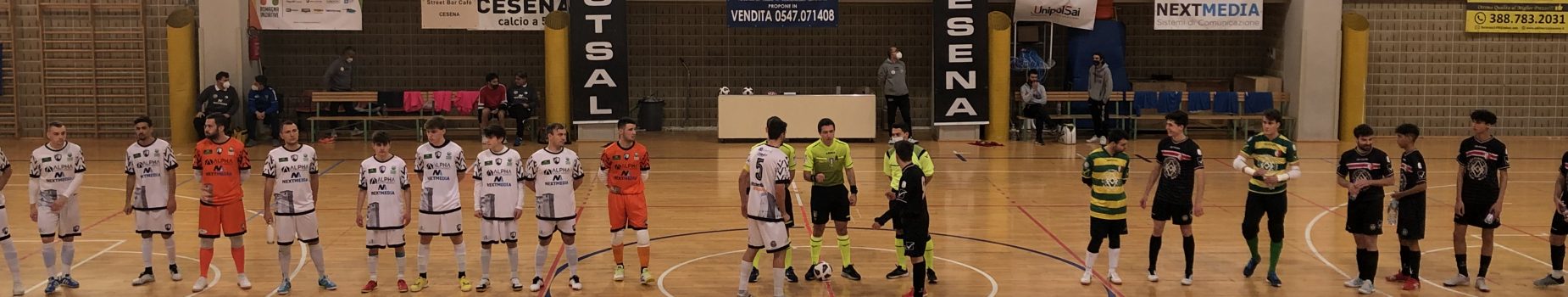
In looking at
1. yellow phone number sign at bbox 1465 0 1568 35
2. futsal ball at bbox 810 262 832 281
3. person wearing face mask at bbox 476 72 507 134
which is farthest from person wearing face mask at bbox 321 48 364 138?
yellow phone number sign at bbox 1465 0 1568 35

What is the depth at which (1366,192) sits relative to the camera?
36.8 feet

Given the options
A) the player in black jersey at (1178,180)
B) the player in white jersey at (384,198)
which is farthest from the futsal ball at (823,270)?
the player in white jersey at (384,198)

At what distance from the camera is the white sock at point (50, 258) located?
→ 11297 millimetres

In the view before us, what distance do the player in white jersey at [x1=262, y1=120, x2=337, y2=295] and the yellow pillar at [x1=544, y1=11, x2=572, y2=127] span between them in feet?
43.3

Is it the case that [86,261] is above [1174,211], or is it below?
below

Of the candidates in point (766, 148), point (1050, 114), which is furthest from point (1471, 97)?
point (766, 148)

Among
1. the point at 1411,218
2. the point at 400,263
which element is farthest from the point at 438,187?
the point at 1411,218

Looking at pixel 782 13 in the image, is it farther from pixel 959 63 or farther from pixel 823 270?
pixel 823 270

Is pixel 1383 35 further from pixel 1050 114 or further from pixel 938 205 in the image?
pixel 938 205

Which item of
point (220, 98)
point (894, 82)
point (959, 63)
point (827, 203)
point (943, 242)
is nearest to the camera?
point (827, 203)

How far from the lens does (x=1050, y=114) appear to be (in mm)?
27156

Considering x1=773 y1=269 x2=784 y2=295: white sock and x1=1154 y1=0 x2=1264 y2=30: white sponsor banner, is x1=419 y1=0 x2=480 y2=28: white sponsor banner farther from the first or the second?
x1=773 y1=269 x2=784 y2=295: white sock

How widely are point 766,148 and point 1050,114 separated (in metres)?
17.1

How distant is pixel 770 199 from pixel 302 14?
1571cm
